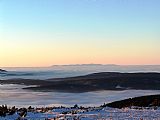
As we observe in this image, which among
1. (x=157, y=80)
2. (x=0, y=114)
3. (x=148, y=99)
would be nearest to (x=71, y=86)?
(x=157, y=80)

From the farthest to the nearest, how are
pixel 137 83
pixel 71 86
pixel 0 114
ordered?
1. pixel 137 83
2. pixel 71 86
3. pixel 0 114

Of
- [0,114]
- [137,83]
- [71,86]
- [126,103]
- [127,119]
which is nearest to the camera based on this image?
[127,119]

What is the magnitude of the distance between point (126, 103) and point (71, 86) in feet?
133

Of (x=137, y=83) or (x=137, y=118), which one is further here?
(x=137, y=83)

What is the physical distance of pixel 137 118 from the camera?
18031mm

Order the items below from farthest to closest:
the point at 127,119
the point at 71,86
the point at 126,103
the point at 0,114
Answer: the point at 71,86 < the point at 126,103 < the point at 0,114 < the point at 127,119

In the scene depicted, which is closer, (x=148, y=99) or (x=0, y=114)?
(x=0, y=114)

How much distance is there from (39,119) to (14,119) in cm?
126

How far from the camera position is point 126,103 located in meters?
32.9

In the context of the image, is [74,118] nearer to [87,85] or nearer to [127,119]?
[127,119]

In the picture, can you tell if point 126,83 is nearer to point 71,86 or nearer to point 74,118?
point 71,86

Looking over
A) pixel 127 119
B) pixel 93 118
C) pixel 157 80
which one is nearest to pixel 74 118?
pixel 93 118

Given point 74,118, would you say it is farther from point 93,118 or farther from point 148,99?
point 148,99

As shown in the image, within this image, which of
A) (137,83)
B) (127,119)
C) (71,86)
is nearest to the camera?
(127,119)
